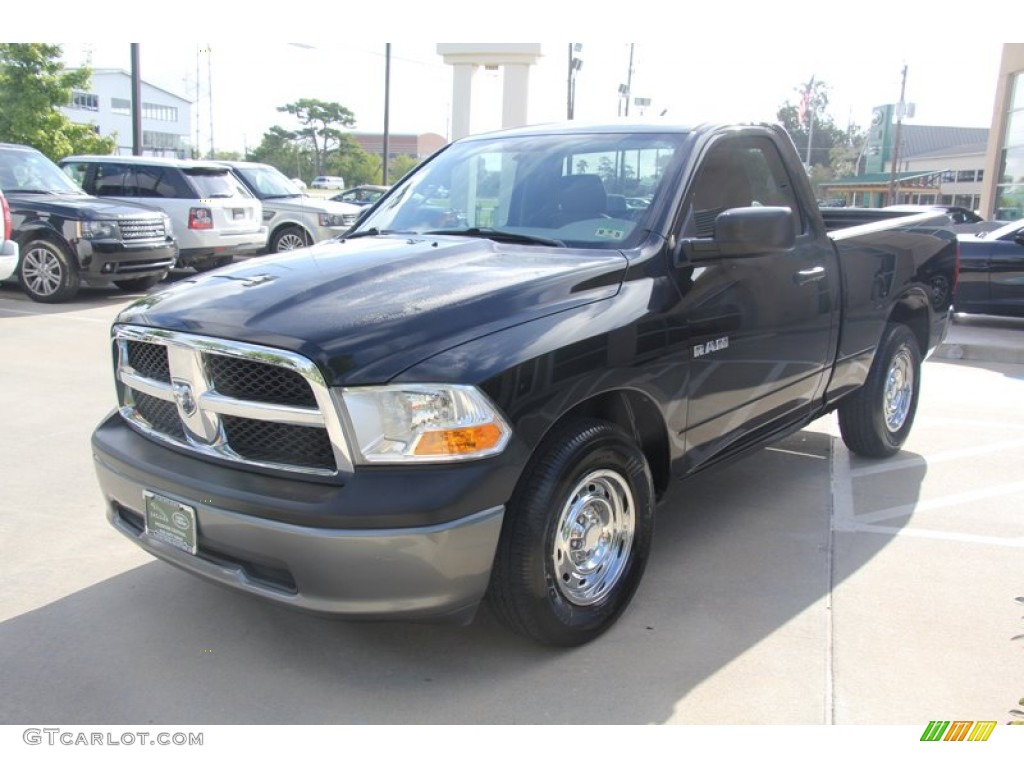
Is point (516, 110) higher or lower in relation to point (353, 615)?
higher

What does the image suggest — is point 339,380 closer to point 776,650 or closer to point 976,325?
point 776,650

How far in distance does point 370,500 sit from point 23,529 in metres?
2.56

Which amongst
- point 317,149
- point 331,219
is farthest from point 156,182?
point 317,149

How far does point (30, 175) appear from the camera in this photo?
11977 mm

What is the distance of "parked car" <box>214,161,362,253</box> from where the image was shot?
51.3ft

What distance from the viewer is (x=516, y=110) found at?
73.9 feet

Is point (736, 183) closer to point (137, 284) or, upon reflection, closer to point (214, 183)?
point (137, 284)

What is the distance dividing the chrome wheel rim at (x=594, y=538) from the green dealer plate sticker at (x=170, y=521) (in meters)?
1.19

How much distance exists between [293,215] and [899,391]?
12.2 metres

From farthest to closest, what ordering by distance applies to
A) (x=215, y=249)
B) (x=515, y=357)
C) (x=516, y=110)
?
(x=516, y=110)
(x=215, y=249)
(x=515, y=357)

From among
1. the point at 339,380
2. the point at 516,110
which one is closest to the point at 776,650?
the point at 339,380

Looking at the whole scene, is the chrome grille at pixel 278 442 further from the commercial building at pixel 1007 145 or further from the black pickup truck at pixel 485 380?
the commercial building at pixel 1007 145

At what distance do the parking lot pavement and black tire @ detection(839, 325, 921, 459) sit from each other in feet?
1.46

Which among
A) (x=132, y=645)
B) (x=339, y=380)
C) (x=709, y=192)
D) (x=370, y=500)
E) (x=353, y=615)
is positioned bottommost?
(x=132, y=645)
